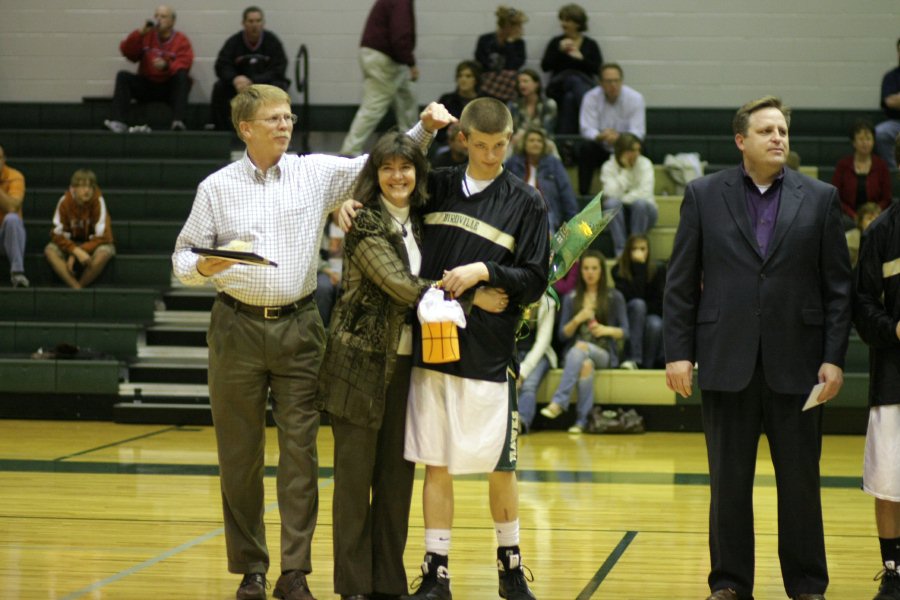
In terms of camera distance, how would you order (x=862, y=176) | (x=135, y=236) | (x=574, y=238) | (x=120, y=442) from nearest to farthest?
(x=574, y=238) < (x=120, y=442) < (x=862, y=176) < (x=135, y=236)

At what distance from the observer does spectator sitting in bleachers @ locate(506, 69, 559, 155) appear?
1084 centimetres

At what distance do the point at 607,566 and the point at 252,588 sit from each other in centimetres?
136

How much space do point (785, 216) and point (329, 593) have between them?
1968 millimetres

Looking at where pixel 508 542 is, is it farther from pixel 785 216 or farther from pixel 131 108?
pixel 131 108

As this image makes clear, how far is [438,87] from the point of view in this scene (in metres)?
12.7

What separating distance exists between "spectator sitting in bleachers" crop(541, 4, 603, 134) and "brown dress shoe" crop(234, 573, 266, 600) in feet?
26.5

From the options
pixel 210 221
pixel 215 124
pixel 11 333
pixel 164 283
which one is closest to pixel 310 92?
pixel 215 124

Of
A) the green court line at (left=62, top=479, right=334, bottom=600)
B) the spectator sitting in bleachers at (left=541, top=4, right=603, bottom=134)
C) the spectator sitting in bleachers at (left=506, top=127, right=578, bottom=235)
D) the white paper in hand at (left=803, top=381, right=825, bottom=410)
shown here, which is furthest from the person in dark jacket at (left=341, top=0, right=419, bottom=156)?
the white paper in hand at (left=803, top=381, right=825, bottom=410)

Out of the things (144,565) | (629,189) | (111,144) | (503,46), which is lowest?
(144,565)

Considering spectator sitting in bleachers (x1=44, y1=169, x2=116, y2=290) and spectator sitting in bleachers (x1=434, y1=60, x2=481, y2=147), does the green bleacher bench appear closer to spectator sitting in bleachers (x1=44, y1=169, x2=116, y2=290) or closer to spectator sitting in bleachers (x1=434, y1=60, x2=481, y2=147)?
spectator sitting in bleachers (x1=44, y1=169, x2=116, y2=290)

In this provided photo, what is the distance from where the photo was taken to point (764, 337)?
399 cm

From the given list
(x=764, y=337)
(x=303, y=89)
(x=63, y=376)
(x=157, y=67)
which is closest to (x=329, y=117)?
(x=303, y=89)

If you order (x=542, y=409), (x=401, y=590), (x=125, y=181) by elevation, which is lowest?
(x=542, y=409)

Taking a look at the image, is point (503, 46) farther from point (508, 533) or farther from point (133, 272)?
point (508, 533)
